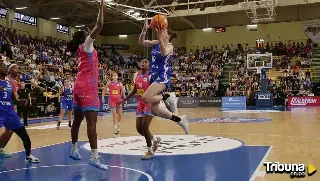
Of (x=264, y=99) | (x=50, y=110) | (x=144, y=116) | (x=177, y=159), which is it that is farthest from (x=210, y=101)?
(x=177, y=159)

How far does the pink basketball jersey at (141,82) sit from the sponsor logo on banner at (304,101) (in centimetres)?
2278

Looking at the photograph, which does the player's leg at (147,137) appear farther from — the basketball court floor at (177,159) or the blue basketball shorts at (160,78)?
the blue basketball shorts at (160,78)

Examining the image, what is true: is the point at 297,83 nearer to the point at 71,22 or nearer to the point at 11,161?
the point at 71,22

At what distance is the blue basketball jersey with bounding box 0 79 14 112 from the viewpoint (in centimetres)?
657

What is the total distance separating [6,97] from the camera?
6684mm

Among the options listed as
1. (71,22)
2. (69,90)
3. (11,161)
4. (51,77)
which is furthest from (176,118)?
(71,22)

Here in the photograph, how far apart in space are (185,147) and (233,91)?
76.0ft

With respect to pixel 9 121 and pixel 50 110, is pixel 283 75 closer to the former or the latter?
pixel 50 110

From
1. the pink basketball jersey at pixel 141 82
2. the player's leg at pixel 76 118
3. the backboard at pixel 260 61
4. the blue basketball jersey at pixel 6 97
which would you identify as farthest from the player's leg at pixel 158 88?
the backboard at pixel 260 61

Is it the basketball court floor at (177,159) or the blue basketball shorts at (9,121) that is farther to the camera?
the blue basketball shorts at (9,121)

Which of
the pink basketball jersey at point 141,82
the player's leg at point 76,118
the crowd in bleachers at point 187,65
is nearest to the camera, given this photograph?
the player's leg at point 76,118

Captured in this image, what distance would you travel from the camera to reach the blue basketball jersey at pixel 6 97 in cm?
657

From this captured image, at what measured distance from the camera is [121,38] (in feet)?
149

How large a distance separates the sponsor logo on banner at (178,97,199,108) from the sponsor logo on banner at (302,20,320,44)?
14.8 m
